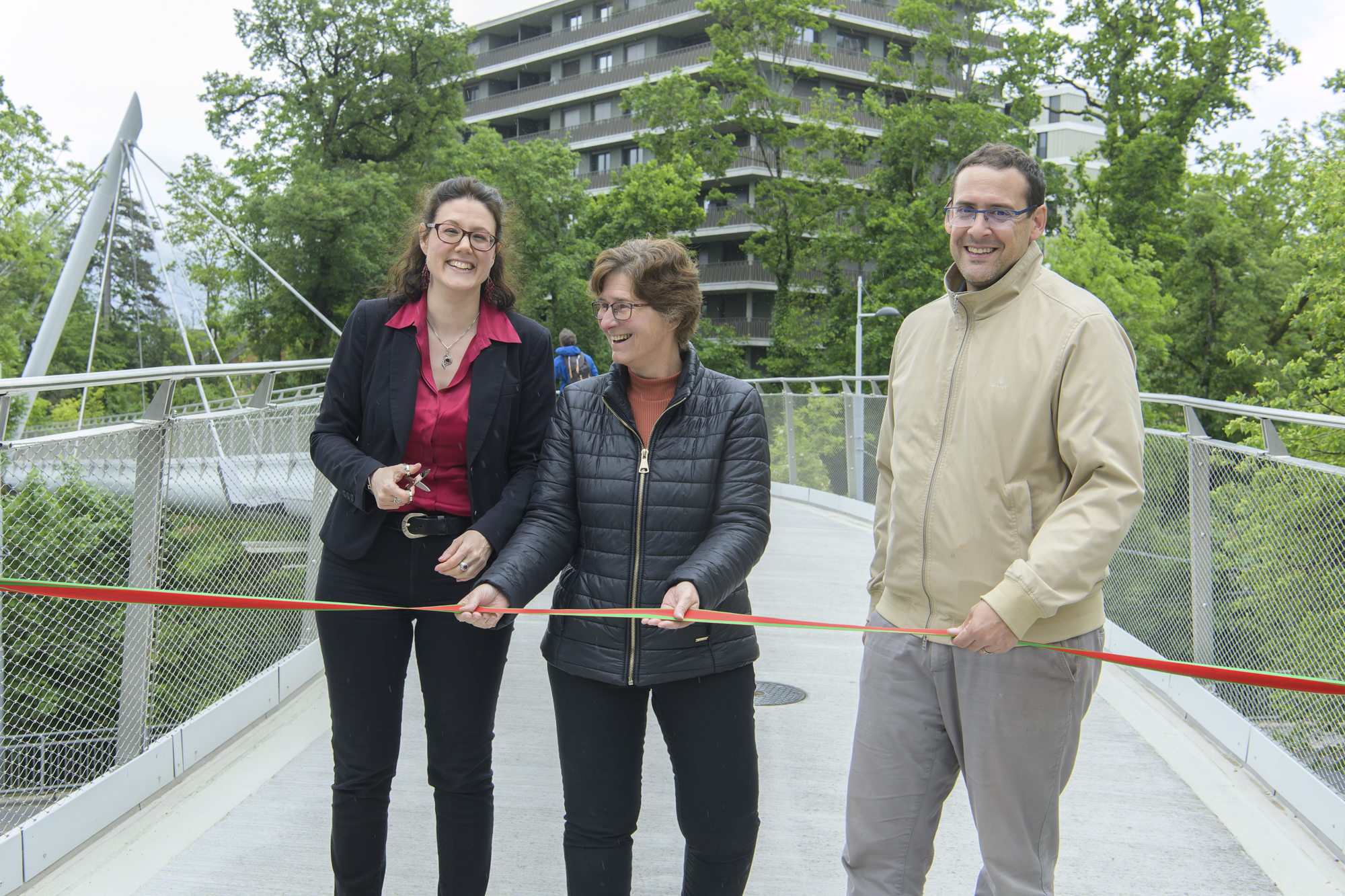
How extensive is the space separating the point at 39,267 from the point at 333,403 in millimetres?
35897

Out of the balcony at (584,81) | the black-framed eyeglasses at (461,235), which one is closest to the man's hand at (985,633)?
the black-framed eyeglasses at (461,235)

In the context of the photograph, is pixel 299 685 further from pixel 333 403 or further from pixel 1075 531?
pixel 1075 531

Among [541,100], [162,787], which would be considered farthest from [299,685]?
[541,100]

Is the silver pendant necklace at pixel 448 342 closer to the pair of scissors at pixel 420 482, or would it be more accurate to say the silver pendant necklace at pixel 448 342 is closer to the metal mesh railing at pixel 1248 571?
the pair of scissors at pixel 420 482

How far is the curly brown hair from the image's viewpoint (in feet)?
9.16

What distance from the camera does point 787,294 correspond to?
42906 millimetres

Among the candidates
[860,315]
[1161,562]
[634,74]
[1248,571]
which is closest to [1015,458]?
[1248,571]

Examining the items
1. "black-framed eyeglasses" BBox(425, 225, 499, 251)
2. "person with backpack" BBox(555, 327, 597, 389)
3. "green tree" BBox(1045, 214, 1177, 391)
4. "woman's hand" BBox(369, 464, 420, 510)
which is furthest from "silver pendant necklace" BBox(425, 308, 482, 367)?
"green tree" BBox(1045, 214, 1177, 391)

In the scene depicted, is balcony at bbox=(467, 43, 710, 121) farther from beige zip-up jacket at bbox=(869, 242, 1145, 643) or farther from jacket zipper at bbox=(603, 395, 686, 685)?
beige zip-up jacket at bbox=(869, 242, 1145, 643)

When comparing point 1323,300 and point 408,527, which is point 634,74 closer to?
point 1323,300

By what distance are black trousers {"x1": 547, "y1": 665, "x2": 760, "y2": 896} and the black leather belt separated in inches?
19.0

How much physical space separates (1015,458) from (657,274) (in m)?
0.92

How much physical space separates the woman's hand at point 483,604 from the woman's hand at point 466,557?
3.4 inches

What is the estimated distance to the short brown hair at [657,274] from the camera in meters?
2.52
